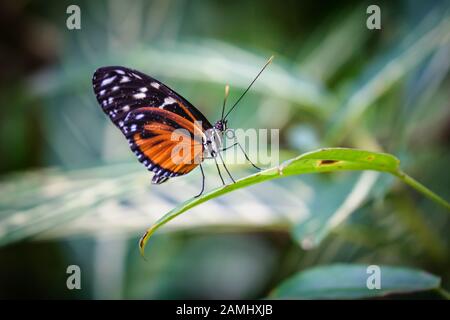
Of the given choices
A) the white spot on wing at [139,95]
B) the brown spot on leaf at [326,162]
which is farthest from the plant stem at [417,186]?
the white spot on wing at [139,95]

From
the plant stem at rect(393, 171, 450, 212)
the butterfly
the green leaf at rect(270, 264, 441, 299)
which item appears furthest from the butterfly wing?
the plant stem at rect(393, 171, 450, 212)

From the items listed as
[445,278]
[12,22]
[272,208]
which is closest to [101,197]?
[272,208]

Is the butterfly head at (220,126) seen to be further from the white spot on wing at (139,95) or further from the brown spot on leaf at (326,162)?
the brown spot on leaf at (326,162)

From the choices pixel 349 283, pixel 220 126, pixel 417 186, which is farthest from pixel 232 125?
pixel 417 186

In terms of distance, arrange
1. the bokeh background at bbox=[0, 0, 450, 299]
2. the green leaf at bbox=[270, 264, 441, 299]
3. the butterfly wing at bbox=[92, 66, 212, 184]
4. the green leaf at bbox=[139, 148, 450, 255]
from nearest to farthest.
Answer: the green leaf at bbox=[139, 148, 450, 255], the green leaf at bbox=[270, 264, 441, 299], the butterfly wing at bbox=[92, 66, 212, 184], the bokeh background at bbox=[0, 0, 450, 299]

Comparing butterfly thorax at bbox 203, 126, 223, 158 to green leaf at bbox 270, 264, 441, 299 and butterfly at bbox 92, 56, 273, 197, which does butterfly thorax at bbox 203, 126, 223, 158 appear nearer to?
butterfly at bbox 92, 56, 273, 197

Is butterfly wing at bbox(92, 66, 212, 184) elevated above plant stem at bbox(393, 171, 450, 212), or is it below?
above

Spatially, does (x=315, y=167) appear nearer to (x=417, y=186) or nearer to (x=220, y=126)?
(x=417, y=186)
